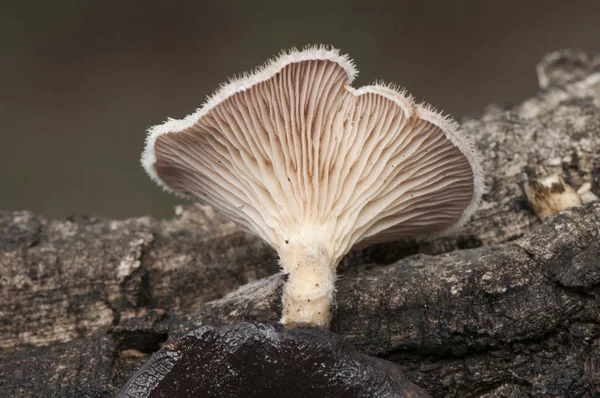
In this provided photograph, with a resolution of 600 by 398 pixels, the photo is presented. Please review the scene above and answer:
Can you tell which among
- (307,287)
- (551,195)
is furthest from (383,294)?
(551,195)

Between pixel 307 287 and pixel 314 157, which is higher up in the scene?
pixel 314 157

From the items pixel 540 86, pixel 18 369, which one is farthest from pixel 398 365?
pixel 540 86

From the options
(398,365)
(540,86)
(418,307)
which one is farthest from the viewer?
(540,86)

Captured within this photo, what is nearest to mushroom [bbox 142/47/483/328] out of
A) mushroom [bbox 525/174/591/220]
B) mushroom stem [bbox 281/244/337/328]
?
mushroom stem [bbox 281/244/337/328]

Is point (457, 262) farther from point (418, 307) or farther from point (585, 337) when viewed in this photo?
point (585, 337)

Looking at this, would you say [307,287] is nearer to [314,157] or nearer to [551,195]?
[314,157]

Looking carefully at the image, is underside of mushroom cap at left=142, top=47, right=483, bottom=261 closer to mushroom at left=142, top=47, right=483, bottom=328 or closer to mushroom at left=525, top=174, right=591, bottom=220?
mushroom at left=142, top=47, right=483, bottom=328
